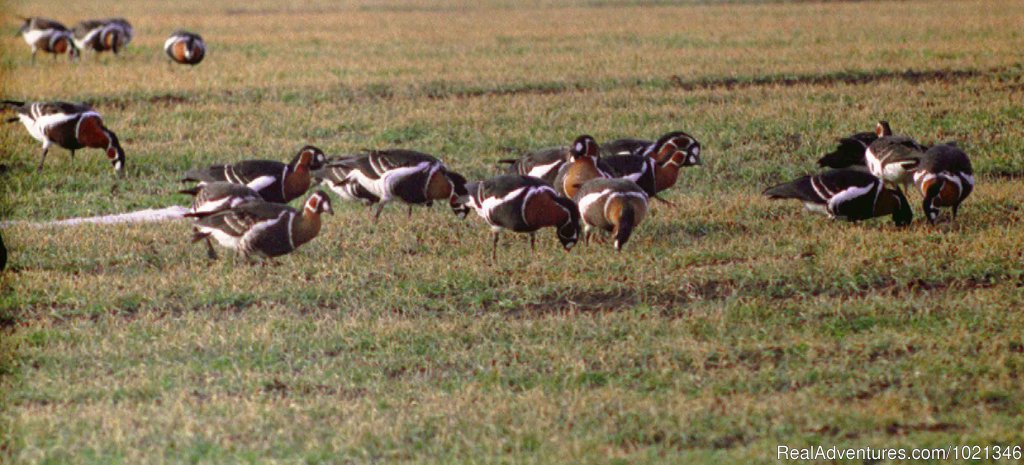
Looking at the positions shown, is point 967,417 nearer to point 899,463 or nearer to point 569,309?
point 899,463

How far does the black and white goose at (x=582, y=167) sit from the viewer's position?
448 inches

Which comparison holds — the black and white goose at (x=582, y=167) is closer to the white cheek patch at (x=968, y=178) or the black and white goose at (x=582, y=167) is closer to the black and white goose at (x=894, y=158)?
the black and white goose at (x=894, y=158)

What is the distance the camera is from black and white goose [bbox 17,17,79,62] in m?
26.5

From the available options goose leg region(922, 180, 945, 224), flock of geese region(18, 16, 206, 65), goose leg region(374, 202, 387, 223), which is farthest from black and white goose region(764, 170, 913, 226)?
flock of geese region(18, 16, 206, 65)

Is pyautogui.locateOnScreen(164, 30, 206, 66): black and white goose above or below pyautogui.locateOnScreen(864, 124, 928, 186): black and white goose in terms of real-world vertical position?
above

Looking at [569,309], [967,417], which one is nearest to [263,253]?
[569,309]

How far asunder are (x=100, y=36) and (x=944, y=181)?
19.3 metres

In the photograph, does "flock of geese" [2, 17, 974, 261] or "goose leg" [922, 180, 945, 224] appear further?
"goose leg" [922, 180, 945, 224]

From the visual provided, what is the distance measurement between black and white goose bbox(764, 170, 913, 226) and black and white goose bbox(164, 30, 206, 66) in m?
15.2

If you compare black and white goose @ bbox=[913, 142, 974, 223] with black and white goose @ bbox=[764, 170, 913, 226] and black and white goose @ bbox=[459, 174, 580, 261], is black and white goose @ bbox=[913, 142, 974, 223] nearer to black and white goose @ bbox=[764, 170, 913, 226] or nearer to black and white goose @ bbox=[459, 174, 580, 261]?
black and white goose @ bbox=[764, 170, 913, 226]

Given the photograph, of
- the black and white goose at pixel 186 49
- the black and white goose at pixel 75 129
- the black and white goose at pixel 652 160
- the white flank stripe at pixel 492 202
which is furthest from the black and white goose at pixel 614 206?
the black and white goose at pixel 186 49

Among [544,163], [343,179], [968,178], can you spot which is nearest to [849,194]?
[968,178]

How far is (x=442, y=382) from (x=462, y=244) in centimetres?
365

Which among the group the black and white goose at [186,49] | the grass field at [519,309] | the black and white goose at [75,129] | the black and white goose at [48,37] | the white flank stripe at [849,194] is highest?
the black and white goose at [48,37]
